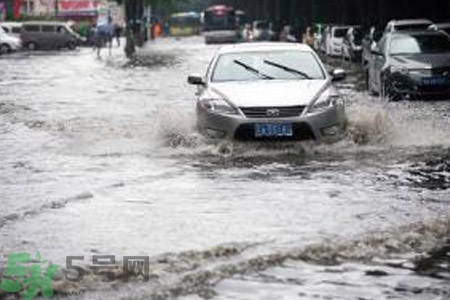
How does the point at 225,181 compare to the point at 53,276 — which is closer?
the point at 53,276

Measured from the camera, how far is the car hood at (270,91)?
456 inches

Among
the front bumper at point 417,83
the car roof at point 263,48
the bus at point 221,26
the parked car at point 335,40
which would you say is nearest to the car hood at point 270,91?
the car roof at point 263,48

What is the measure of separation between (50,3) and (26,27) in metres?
31.7

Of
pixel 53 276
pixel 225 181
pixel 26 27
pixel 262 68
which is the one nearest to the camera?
pixel 53 276

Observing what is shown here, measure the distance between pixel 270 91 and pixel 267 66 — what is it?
1134 mm

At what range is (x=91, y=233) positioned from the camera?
25.1ft

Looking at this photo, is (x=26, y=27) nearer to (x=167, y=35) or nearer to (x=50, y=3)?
(x=50, y=3)

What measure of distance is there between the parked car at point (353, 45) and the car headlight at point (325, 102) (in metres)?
26.7

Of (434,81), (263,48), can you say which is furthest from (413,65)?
(263,48)

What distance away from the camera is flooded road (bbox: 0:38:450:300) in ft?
20.4

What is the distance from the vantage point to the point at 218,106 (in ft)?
38.7

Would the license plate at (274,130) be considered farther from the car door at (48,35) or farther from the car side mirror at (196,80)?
the car door at (48,35)

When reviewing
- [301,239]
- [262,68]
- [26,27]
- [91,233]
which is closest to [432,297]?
[301,239]

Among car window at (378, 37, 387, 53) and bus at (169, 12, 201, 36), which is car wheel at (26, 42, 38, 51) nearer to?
bus at (169, 12, 201, 36)
